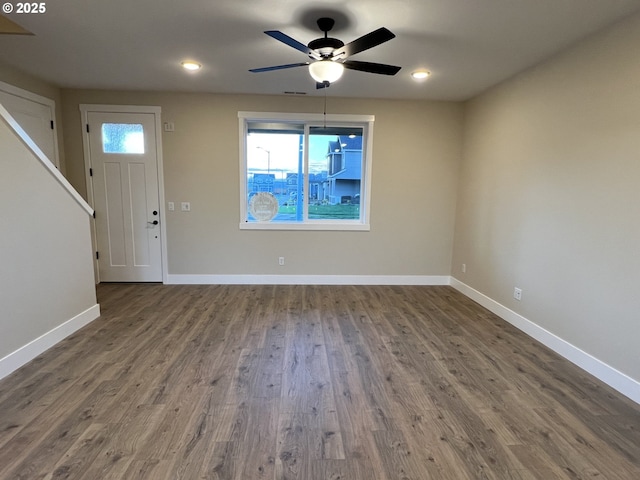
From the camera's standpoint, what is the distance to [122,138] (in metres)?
4.42

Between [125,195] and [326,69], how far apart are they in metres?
3.51

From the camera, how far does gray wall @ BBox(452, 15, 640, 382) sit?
228cm

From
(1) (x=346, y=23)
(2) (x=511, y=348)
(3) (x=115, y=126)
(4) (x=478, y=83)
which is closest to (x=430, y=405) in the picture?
(2) (x=511, y=348)

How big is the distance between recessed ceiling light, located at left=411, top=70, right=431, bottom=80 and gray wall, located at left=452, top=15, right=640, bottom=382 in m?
0.95

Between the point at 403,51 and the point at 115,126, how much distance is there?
3.83 m

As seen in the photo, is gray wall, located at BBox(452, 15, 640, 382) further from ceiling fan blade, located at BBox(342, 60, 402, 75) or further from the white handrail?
the white handrail

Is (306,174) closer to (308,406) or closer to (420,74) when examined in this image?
(420,74)

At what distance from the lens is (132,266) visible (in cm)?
465

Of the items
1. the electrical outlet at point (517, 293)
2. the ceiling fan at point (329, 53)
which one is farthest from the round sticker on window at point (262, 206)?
the electrical outlet at point (517, 293)

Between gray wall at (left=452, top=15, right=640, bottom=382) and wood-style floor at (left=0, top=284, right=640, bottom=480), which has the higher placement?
gray wall at (left=452, top=15, right=640, bottom=382)

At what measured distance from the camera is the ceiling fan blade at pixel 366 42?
6.40 ft

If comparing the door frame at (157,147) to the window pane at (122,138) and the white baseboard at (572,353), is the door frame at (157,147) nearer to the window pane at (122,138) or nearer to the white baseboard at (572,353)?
the window pane at (122,138)

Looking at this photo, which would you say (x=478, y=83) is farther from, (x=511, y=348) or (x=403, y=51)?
(x=511, y=348)

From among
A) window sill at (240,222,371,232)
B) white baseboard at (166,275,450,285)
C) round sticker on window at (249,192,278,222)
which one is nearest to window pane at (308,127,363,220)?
window sill at (240,222,371,232)
